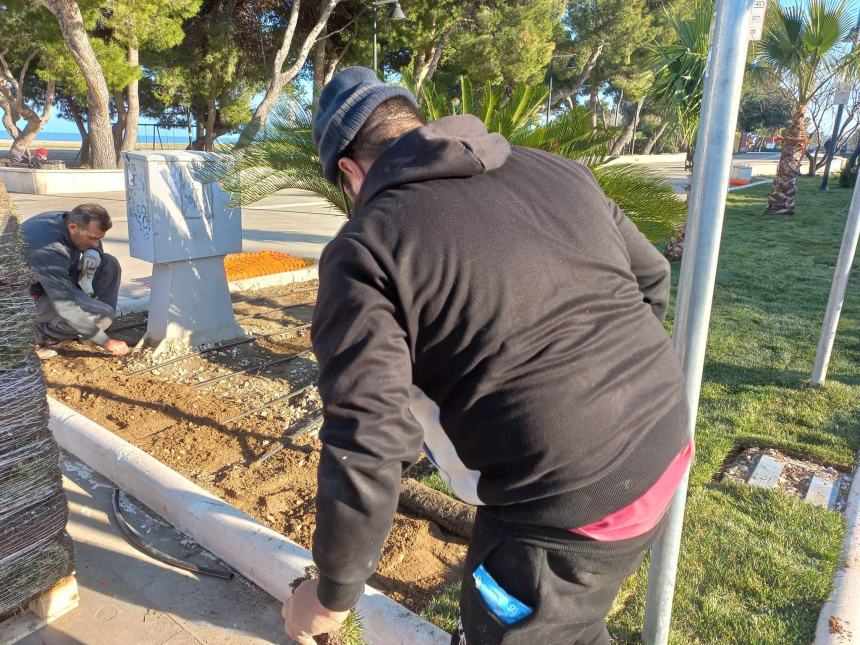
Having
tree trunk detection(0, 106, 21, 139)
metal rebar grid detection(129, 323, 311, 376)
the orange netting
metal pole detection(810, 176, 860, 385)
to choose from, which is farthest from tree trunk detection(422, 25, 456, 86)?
metal pole detection(810, 176, 860, 385)

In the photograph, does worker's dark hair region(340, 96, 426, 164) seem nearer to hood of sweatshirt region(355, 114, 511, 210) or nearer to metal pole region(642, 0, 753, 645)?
hood of sweatshirt region(355, 114, 511, 210)

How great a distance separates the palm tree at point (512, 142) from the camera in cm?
460

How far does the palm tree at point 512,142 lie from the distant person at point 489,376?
312 cm

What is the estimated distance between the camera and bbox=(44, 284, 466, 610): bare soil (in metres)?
2.82

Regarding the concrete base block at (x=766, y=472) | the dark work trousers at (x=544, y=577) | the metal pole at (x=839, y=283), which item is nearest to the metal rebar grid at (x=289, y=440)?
→ the dark work trousers at (x=544, y=577)

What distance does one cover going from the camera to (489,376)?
4.02ft

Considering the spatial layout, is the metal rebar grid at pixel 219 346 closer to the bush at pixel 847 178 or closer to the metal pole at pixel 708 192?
the metal pole at pixel 708 192

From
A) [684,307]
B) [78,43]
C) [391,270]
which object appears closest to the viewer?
[391,270]

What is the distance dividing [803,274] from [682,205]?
488 centimetres

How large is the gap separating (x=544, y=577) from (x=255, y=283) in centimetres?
642

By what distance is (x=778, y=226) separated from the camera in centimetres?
1280

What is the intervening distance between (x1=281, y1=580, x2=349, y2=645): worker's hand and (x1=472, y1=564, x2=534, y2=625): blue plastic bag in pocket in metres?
0.30

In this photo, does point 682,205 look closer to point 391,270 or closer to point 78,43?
point 391,270

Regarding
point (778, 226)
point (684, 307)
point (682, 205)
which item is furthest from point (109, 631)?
point (778, 226)
